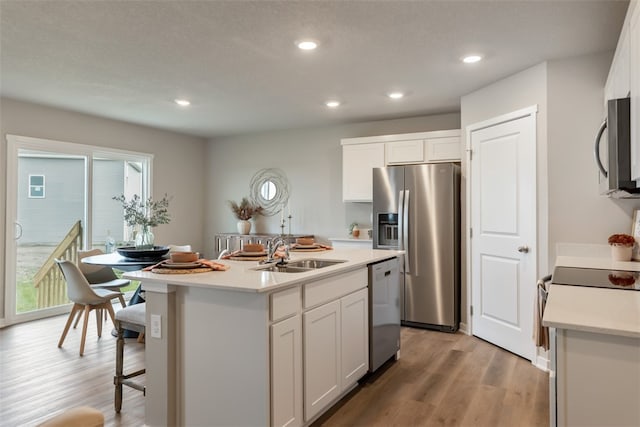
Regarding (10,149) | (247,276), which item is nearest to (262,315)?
(247,276)

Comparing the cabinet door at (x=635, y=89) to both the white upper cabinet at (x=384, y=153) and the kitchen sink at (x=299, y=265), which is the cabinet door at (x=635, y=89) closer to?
the kitchen sink at (x=299, y=265)

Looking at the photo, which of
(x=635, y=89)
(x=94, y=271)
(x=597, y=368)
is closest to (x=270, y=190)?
(x=94, y=271)

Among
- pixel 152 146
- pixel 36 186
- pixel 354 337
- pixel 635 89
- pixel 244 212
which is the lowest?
pixel 354 337

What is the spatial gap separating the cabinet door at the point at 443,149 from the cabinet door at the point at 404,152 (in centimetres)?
9

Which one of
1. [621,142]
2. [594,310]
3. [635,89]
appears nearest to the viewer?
[594,310]

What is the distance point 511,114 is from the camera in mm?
3715

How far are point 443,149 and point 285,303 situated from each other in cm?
334

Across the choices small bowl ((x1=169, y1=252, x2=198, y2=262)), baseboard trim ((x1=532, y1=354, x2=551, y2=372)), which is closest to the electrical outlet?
small bowl ((x1=169, y1=252, x2=198, y2=262))

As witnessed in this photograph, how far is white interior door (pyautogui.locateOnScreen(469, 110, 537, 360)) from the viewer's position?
3.57 meters

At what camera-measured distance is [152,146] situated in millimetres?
6211

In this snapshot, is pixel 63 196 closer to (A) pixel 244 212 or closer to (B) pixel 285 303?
(A) pixel 244 212

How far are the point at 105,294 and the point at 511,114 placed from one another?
13.5 ft

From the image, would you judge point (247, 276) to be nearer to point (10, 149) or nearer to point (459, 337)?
point (459, 337)

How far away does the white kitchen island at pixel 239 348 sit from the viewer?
201 cm
